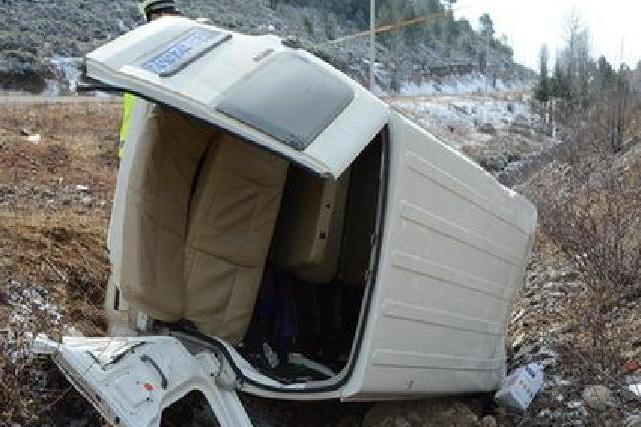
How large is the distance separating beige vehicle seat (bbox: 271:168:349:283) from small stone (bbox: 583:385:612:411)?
1618 mm

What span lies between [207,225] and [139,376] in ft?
3.36

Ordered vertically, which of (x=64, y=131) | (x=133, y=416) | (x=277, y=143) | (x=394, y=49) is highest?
(x=277, y=143)

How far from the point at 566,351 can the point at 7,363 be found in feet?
10.7

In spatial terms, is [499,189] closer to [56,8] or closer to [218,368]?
[218,368]

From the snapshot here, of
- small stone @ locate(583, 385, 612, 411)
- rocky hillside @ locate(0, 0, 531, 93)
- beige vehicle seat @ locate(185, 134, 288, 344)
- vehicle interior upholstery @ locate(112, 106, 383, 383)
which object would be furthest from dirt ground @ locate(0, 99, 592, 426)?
rocky hillside @ locate(0, 0, 531, 93)

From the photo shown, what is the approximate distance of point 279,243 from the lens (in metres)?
4.50

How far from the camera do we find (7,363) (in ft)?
11.8

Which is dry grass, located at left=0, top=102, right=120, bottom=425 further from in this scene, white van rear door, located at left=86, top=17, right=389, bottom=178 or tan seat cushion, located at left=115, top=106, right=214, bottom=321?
white van rear door, located at left=86, top=17, right=389, bottom=178

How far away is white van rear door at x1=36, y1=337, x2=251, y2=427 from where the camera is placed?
3084mm

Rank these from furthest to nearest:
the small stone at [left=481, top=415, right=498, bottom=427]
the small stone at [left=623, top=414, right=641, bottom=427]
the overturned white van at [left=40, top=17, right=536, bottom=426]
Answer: the small stone at [left=481, top=415, right=498, bottom=427] < the small stone at [left=623, top=414, right=641, bottom=427] < the overturned white van at [left=40, top=17, right=536, bottom=426]

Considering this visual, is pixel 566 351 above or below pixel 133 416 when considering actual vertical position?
below

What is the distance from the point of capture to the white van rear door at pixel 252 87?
9.81 ft

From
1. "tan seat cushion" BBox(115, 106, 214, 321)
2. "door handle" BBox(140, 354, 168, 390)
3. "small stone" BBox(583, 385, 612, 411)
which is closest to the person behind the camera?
"door handle" BBox(140, 354, 168, 390)

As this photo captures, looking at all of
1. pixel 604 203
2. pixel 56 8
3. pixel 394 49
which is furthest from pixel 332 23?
pixel 604 203
